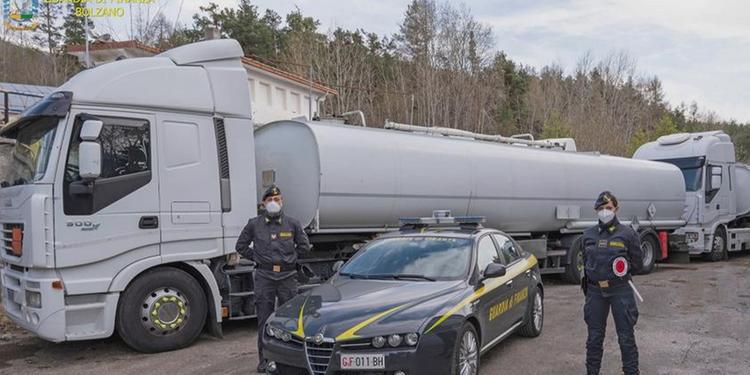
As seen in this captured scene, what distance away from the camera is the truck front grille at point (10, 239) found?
6.40 m

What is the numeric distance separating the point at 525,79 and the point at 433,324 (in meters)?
45.7

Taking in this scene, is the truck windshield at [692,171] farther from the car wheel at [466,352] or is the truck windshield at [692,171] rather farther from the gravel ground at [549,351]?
the car wheel at [466,352]

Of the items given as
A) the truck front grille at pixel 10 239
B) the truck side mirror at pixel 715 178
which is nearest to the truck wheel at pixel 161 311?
the truck front grille at pixel 10 239

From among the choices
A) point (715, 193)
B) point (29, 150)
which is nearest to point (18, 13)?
point (29, 150)

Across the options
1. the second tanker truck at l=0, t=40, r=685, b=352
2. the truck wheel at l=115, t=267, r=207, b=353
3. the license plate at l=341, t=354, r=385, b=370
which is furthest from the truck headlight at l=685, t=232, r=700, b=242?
the license plate at l=341, t=354, r=385, b=370

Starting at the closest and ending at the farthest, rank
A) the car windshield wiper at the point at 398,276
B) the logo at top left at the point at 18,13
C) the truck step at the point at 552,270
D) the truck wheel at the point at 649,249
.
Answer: the car windshield wiper at the point at 398,276 < the truck step at the point at 552,270 < the truck wheel at the point at 649,249 < the logo at top left at the point at 18,13

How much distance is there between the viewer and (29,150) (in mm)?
6727

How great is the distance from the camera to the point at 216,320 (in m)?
7.29

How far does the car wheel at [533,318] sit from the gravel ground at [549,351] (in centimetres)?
10

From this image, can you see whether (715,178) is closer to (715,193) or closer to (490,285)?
(715,193)

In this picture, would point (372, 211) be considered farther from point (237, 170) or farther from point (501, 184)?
point (501, 184)

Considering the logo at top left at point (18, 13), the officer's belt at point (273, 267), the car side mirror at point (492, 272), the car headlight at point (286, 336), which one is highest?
the logo at top left at point (18, 13)

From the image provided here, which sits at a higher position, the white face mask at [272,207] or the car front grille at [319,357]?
the white face mask at [272,207]

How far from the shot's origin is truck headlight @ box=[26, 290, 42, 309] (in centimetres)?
619
